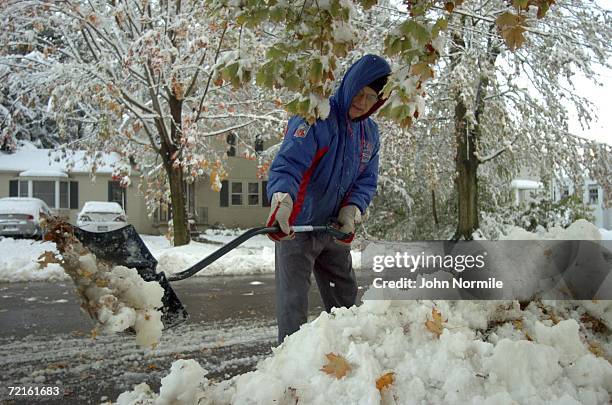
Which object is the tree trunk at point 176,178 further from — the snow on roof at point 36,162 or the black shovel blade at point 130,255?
the snow on roof at point 36,162

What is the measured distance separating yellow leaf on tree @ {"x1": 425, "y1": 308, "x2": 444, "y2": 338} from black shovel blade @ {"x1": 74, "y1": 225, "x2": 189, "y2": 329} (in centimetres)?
135


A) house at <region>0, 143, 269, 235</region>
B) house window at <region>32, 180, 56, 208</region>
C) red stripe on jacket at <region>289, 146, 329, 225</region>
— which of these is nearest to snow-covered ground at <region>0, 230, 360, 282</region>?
red stripe on jacket at <region>289, 146, 329, 225</region>

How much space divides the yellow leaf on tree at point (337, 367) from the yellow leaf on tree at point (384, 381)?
5.1 inches

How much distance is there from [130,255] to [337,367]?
4.36 ft

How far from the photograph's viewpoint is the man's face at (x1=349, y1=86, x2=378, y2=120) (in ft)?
10.3

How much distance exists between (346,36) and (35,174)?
24.3 meters

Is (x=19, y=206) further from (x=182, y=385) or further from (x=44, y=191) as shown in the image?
(x=182, y=385)

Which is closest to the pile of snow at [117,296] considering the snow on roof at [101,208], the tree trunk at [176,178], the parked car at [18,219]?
the tree trunk at [176,178]

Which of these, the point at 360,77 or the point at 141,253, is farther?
the point at 360,77

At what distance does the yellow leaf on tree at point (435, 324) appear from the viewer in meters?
2.19

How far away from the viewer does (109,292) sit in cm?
255

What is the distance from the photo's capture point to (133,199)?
24.7m

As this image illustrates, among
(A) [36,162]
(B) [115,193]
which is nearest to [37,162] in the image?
(A) [36,162]

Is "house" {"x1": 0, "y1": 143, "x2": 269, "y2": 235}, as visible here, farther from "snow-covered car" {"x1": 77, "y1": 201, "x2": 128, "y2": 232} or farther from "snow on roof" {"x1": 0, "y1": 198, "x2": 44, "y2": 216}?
"snow on roof" {"x1": 0, "y1": 198, "x2": 44, "y2": 216}
